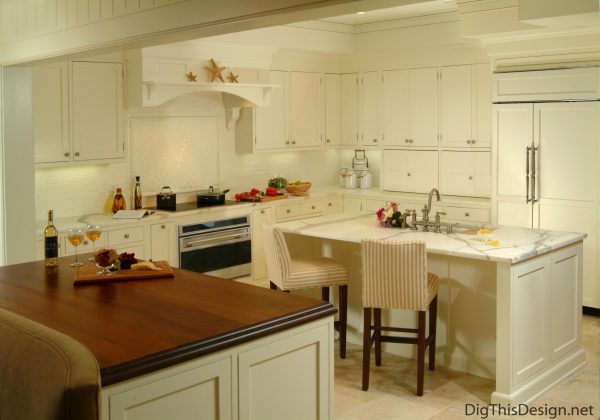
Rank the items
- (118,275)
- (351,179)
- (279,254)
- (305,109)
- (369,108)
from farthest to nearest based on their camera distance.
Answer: (351,179)
(369,108)
(305,109)
(279,254)
(118,275)

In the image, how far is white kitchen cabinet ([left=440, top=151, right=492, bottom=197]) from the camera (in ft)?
24.6

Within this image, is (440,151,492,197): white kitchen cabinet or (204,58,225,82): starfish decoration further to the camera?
(440,151,492,197): white kitchen cabinet

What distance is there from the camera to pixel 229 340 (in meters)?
2.88

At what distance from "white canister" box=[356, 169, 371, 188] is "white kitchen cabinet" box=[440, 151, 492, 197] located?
1.08 m

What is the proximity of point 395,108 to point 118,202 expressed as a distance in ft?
10.4

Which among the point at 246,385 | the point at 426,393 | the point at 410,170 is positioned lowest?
the point at 426,393

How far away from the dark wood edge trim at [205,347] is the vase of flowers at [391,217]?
2368 millimetres

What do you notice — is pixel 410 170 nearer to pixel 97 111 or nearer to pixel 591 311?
pixel 591 311

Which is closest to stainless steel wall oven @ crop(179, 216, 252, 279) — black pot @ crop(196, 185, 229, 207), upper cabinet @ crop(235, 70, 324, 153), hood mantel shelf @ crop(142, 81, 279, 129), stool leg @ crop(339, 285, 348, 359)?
black pot @ crop(196, 185, 229, 207)

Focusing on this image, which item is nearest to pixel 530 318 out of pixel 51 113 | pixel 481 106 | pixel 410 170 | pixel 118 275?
pixel 118 275

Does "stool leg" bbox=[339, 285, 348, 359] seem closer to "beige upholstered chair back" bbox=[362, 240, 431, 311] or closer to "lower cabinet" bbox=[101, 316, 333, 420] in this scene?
"beige upholstered chair back" bbox=[362, 240, 431, 311]

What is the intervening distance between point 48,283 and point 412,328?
2616 millimetres

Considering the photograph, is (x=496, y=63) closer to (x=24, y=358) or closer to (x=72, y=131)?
(x=72, y=131)

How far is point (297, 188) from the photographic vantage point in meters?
8.05
